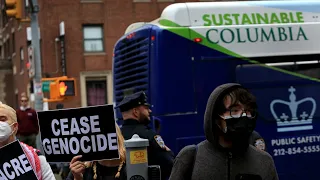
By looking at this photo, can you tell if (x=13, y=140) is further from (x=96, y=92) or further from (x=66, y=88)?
(x=96, y=92)

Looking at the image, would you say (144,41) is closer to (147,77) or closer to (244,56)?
(147,77)

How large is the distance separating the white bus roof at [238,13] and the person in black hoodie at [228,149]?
518cm

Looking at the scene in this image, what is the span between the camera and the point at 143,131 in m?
5.30

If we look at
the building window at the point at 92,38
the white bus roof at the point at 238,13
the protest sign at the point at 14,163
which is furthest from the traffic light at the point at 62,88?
the building window at the point at 92,38

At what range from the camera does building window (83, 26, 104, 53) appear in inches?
1305

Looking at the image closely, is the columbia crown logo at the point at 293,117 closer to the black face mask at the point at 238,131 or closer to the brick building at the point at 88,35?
the black face mask at the point at 238,131

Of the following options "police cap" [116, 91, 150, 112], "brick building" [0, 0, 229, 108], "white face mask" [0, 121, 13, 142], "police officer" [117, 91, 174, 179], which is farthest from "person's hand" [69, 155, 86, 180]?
"brick building" [0, 0, 229, 108]

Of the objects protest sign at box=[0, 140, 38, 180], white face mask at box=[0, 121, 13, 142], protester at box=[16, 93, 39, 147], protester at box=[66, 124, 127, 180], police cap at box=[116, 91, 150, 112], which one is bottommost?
protester at box=[16, 93, 39, 147]

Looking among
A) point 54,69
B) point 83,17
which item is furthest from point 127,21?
point 54,69

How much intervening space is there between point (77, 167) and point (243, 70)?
14.3 feet

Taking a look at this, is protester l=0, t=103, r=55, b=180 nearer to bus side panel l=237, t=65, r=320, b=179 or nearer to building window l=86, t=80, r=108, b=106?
bus side panel l=237, t=65, r=320, b=179

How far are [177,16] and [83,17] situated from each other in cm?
2544

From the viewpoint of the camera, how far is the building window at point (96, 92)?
33.3m

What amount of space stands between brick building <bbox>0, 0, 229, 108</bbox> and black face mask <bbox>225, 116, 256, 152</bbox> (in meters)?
29.2
